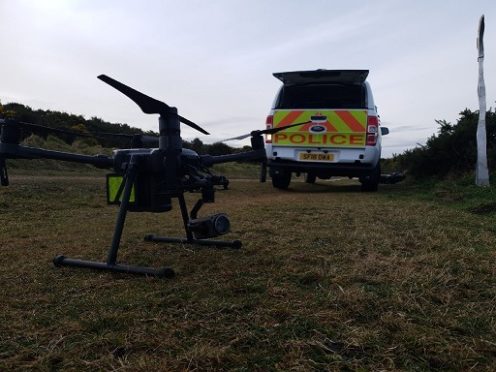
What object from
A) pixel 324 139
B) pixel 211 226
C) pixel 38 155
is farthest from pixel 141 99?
pixel 324 139

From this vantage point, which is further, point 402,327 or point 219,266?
point 219,266

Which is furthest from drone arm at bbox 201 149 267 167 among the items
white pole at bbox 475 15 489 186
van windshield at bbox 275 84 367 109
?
white pole at bbox 475 15 489 186

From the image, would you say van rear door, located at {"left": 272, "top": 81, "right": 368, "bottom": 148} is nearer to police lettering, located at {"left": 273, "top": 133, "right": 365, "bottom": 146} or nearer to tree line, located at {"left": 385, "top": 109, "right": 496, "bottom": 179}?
police lettering, located at {"left": 273, "top": 133, "right": 365, "bottom": 146}

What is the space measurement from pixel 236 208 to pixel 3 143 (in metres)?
3.55

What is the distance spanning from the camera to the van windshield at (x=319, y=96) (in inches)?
344

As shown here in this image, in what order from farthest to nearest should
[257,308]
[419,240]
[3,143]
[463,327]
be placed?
1. [419,240]
2. [3,143]
3. [257,308]
4. [463,327]

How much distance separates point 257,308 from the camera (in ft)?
6.78

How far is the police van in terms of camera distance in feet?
26.5

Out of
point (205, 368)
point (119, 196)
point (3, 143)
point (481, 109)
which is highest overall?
point (481, 109)

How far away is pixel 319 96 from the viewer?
9.00 meters

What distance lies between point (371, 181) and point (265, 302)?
22.9ft

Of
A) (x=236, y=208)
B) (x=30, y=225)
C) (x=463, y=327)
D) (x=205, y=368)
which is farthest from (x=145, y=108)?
(x=236, y=208)

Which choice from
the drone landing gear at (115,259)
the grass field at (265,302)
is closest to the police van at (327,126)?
the grass field at (265,302)

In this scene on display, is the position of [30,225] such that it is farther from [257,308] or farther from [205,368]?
[205,368]
